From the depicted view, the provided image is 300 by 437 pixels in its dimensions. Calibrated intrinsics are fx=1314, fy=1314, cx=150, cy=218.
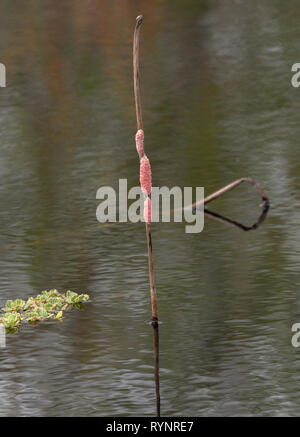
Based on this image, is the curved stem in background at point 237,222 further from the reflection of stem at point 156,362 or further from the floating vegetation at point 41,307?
the reflection of stem at point 156,362

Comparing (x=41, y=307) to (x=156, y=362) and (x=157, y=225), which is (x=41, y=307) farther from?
(x=157, y=225)

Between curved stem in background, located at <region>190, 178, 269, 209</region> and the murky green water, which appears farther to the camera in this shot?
curved stem in background, located at <region>190, 178, 269, 209</region>

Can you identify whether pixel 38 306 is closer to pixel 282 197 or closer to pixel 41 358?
pixel 41 358

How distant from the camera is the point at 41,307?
5.20 metres

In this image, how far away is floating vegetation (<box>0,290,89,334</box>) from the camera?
5.09 meters

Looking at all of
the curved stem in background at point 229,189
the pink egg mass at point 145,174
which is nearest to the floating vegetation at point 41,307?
the pink egg mass at point 145,174

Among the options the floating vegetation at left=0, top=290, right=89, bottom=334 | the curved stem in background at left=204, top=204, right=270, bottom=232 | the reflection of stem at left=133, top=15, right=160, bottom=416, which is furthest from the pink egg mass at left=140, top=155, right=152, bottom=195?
the curved stem in background at left=204, top=204, right=270, bottom=232

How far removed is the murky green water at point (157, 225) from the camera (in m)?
4.43

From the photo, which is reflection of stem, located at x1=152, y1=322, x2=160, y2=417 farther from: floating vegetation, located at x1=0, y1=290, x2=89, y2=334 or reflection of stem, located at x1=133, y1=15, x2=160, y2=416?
floating vegetation, located at x1=0, y1=290, x2=89, y2=334

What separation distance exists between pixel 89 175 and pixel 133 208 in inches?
28.4

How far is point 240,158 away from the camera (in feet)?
24.3

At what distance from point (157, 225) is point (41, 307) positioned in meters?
1.28

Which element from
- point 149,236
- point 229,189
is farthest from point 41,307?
point 229,189

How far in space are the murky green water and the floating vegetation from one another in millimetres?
77
